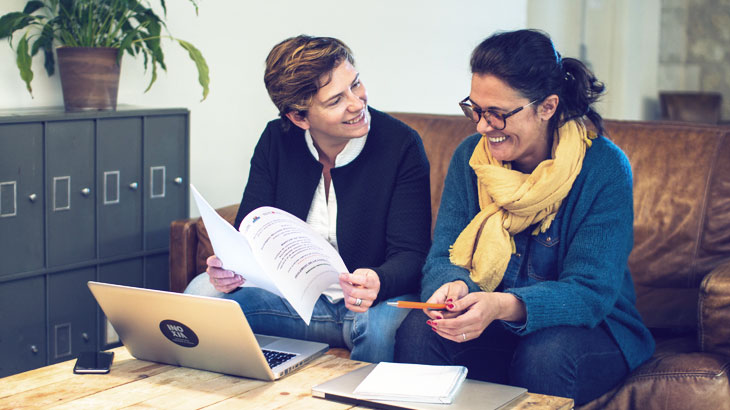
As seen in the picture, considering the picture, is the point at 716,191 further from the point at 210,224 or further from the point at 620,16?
the point at 620,16

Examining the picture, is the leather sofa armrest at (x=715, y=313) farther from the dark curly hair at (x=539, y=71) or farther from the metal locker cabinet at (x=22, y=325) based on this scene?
the metal locker cabinet at (x=22, y=325)

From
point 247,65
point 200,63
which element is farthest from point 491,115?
point 247,65

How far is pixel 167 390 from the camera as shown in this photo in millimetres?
1443

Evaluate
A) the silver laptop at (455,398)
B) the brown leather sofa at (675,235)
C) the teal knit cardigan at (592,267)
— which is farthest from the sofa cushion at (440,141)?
the silver laptop at (455,398)

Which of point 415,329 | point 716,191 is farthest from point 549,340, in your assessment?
point 716,191

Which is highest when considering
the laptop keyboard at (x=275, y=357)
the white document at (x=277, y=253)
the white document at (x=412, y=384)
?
the white document at (x=277, y=253)

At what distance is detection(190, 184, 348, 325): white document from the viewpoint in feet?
5.09

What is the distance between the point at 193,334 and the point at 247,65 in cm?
191

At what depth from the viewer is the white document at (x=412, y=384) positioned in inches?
53.1

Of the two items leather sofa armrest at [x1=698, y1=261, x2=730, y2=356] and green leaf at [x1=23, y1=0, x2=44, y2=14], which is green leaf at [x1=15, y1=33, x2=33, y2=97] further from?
leather sofa armrest at [x1=698, y1=261, x2=730, y2=356]

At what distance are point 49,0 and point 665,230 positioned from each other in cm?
189

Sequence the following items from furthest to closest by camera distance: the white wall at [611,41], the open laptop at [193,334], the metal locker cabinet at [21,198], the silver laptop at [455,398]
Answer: the white wall at [611,41], the metal locker cabinet at [21,198], the open laptop at [193,334], the silver laptop at [455,398]

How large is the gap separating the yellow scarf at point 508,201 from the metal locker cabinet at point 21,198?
3.98 ft

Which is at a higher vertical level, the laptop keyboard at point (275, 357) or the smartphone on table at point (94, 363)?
the laptop keyboard at point (275, 357)
